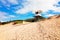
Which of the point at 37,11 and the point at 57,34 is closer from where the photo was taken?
the point at 57,34

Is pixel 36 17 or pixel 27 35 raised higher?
pixel 36 17

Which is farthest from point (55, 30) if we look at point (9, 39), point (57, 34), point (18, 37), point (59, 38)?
point (9, 39)

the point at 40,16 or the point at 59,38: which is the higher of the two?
the point at 40,16

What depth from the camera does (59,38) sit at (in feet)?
33.7

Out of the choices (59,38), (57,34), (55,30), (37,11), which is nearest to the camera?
(59,38)

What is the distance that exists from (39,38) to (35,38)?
311 mm

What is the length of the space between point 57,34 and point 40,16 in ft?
29.8

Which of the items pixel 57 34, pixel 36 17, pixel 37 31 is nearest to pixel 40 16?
pixel 36 17

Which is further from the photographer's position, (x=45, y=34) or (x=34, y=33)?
(x=34, y=33)

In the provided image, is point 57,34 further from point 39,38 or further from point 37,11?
point 37,11

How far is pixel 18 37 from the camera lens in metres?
12.0

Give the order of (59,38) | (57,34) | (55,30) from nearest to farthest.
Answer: (59,38), (57,34), (55,30)

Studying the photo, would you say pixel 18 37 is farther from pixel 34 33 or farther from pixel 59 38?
pixel 59 38

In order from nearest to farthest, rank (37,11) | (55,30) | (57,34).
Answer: (57,34)
(55,30)
(37,11)
